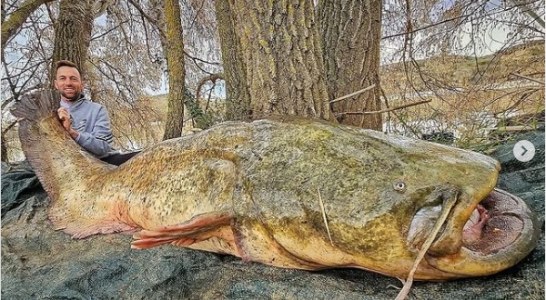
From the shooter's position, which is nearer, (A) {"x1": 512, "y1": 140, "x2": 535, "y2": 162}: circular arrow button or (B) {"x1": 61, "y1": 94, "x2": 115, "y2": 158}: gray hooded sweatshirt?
(A) {"x1": 512, "y1": 140, "x2": 535, "y2": 162}: circular arrow button

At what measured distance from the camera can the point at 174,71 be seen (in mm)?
5246

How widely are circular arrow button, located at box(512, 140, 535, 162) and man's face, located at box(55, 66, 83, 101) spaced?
3362mm

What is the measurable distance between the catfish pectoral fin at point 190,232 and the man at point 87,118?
58.0 inches

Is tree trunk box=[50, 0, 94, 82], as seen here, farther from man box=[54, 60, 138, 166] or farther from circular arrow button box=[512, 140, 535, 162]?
circular arrow button box=[512, 140, 535, 162]

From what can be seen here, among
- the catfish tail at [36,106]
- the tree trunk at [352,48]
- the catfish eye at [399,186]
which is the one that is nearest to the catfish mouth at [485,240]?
the catfish eye at [399,186]

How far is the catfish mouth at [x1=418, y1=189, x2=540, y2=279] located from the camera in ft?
5.14

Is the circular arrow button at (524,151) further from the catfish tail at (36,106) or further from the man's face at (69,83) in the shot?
the man's face at (69,83)

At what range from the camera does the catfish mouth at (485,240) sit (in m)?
1.57

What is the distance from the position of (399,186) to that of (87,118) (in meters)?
2.95

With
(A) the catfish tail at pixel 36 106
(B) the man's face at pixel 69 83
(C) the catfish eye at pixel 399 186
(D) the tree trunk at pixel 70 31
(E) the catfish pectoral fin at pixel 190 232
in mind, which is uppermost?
(D) the tree trunk at pixel 70 31

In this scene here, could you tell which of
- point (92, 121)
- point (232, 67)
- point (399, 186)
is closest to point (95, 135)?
point (92, 121)

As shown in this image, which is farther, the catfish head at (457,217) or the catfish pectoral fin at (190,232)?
the catfish pectoral fin at (190,232)

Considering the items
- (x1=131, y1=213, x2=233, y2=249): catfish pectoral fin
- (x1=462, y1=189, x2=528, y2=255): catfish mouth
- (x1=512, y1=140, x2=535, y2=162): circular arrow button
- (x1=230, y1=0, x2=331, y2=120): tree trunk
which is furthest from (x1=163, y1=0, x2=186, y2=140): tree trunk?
(x1=462, y1=189, x2=528, y2=255): catfish mouth

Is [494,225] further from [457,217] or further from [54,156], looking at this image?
[54,156]
